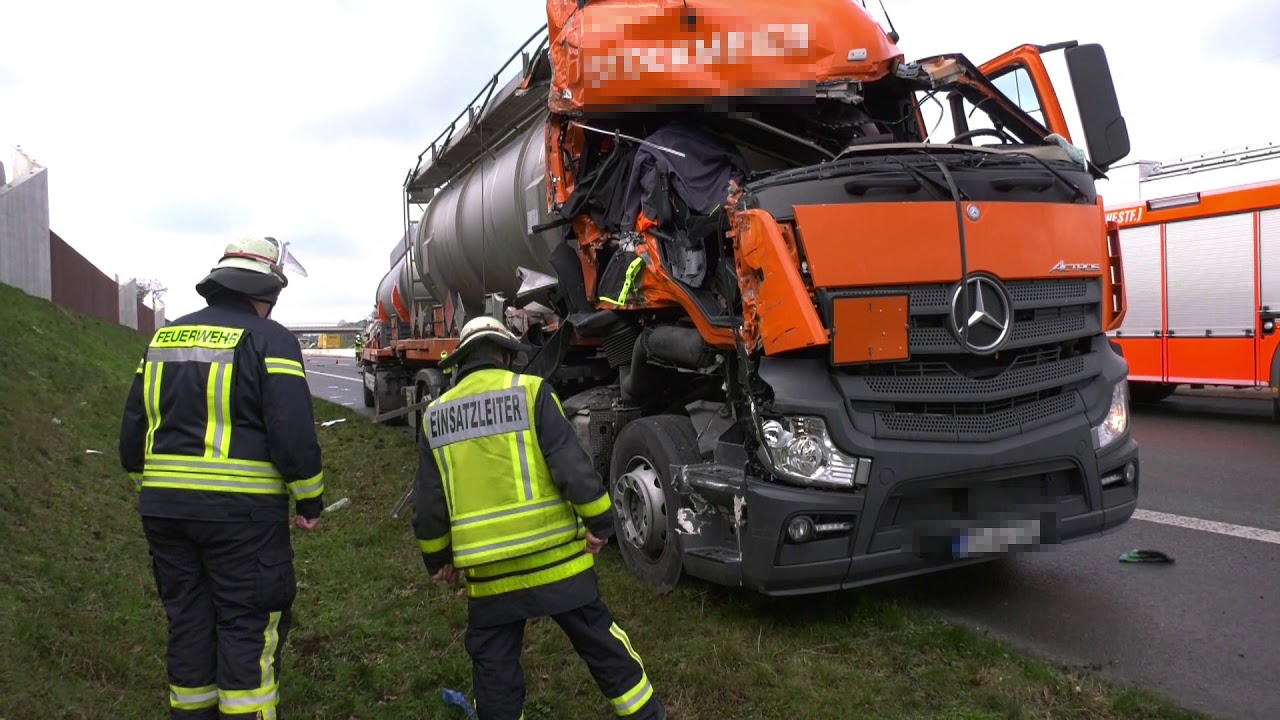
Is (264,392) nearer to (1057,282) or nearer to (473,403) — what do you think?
(473,403)

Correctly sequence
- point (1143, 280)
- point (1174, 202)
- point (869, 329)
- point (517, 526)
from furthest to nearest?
point (1143, 280), point (1174, 202), point (869, 329), point (517, 526)

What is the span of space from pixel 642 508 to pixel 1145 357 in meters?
9.73

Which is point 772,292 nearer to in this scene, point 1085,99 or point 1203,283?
point 1085,99

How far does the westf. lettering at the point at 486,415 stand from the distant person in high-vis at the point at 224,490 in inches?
18.5

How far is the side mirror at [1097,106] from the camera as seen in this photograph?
16.1 ft

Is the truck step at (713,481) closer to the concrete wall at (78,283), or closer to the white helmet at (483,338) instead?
the white helmet at (483,338)

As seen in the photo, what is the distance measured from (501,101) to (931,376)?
493cm

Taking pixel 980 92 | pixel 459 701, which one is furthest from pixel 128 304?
pixel 459 701

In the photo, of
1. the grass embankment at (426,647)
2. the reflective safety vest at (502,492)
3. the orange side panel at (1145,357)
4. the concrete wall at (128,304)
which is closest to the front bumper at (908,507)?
the grass embankment at (426,647)

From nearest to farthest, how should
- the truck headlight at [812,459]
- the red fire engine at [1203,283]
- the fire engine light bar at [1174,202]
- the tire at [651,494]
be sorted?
the truck headlight at [812,459]
the tire at [651,494]
the red fire engine at [1203,283]
the fire engine light bar at [1174,202]

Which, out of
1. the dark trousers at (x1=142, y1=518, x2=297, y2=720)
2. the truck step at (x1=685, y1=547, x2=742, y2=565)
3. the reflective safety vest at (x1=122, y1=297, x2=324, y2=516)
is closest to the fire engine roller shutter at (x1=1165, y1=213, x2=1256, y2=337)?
the truck step at (x1=685, y1=547, x2=742, y2=565)

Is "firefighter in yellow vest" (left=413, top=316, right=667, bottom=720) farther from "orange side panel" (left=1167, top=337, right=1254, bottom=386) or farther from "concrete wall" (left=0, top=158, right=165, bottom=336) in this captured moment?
"concrete wall" (left=0, top=158, right=165, bottom=336)

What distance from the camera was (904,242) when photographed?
147 inches

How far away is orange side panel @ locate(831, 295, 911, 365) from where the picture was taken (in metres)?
3.68
